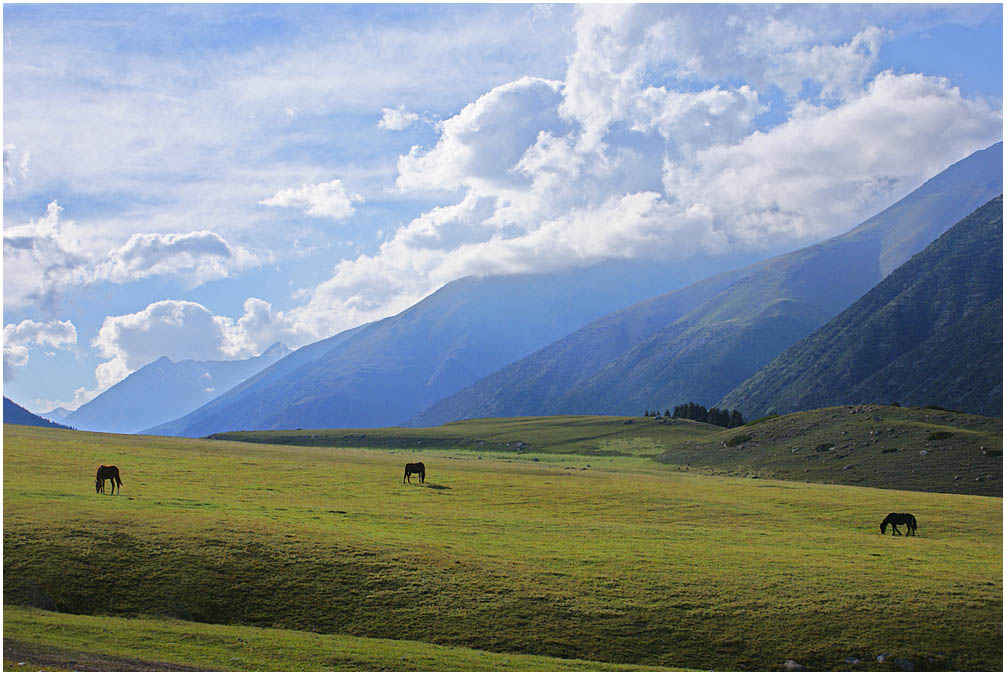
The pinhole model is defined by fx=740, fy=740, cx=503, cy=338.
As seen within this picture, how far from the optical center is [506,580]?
3628 cm

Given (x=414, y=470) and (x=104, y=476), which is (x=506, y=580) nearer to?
(x=104, y=476)

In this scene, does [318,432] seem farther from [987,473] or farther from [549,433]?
[987,473]

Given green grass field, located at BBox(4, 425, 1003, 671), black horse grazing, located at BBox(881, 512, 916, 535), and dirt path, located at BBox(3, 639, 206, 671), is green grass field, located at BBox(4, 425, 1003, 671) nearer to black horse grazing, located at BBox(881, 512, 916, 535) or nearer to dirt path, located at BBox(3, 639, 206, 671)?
dirt path, located at BBox(3, 639, 206, 671)

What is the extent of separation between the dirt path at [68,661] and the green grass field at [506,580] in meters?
0.83

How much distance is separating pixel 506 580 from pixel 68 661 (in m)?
18.8

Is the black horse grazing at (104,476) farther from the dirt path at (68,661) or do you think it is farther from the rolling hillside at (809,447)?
the rolling hillside at (809,447)

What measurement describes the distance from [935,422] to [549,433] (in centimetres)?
8541

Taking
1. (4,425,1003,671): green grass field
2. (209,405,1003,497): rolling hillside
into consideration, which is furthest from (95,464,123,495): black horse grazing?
(209,405,1003,497): rolling hillside

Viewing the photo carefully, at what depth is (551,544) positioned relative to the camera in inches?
1735

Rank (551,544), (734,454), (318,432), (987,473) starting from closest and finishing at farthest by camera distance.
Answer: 1. (551,544)
2. (987,473)
3. (734,454)
4. (318,432)

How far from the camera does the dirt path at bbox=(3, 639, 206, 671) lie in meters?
23.9

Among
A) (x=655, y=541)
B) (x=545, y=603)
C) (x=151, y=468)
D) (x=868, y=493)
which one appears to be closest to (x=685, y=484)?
(x=868, y=493)

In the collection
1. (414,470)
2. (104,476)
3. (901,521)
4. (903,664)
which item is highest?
(104,476)

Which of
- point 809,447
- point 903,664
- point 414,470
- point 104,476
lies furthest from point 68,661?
point 809,447
